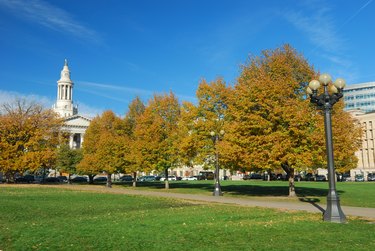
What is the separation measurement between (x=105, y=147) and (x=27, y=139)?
1410 cm

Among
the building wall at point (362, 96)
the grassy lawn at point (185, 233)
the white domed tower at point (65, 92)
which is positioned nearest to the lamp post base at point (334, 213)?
the grassy lawn at point (185, 233)

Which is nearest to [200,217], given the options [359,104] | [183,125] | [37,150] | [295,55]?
[295,55]

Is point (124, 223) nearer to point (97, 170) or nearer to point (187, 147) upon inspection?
point (187, 147)

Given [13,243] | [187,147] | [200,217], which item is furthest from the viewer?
[187,147]

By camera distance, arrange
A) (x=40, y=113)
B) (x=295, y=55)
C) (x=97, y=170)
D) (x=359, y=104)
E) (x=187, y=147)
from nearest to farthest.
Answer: (x=295, y=55)
(x=187, y=147)
(x=97, y=170)
(x=40, y=113)
(x=359, y=104)

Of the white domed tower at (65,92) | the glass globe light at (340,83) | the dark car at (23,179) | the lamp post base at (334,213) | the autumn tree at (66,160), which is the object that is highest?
the white domed tower at (65,92)

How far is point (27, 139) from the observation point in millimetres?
59625

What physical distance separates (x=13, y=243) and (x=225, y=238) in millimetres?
6073

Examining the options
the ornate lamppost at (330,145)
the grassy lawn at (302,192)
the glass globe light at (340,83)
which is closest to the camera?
the ornate lamppost at (330,145)

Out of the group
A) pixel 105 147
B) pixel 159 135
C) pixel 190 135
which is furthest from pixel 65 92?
pixel 190 135

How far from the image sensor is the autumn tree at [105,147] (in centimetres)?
5406

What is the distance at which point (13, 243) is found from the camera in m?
10.7

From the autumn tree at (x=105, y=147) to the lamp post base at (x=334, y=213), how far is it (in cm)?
3952

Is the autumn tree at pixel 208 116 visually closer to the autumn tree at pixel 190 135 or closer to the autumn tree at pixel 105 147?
the autumn tree at pixel 190 135
